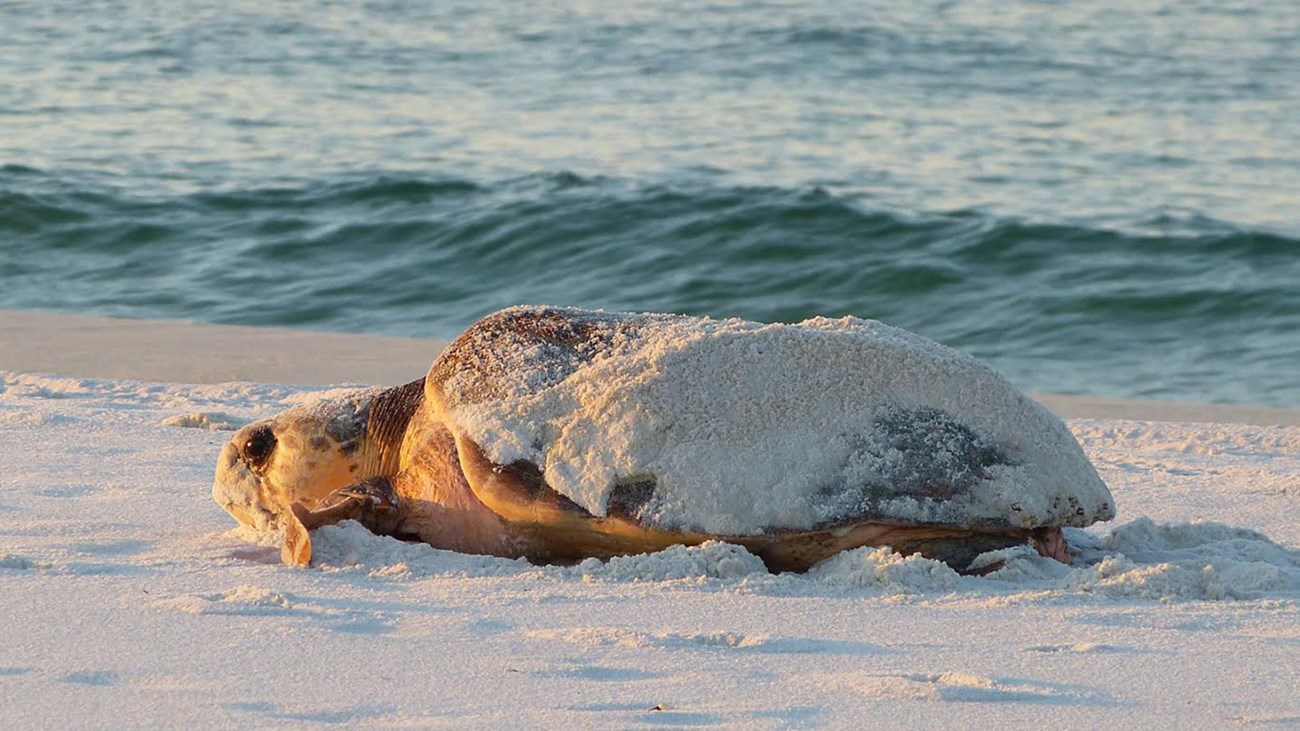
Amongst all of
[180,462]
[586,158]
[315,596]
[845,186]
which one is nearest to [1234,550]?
[315,596]

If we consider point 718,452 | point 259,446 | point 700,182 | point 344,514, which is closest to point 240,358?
point 259,446

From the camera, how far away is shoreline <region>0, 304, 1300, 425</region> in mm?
6137

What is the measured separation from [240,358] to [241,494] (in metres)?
3.14

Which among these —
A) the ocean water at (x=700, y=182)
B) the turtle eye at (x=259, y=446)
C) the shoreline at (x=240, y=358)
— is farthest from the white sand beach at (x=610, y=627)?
the ocean water at (x=700, y=182)

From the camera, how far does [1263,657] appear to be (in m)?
2.57

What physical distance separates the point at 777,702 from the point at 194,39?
15726 millimetres

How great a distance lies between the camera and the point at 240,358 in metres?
6.54

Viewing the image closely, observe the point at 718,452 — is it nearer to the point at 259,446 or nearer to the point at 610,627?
the point at 610,627

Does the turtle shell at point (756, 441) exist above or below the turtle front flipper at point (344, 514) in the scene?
above

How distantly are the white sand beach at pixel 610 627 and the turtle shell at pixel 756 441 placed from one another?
0.10 m

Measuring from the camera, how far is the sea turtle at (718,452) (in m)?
3.10

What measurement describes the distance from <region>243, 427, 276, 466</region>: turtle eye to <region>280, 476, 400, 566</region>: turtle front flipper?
0.57 feet

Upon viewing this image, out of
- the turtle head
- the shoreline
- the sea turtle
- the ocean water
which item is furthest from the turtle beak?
the ocean water

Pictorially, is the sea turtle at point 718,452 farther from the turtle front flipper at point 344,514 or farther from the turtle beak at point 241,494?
the turtle beak at point 241,494
